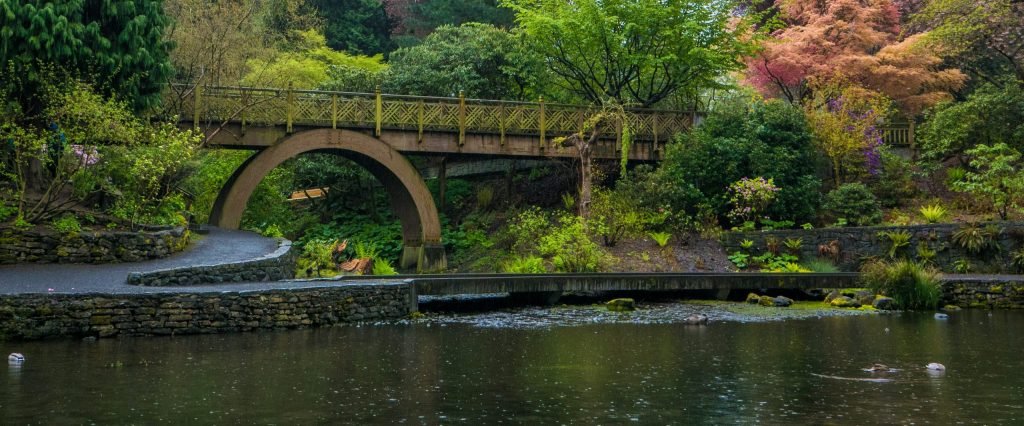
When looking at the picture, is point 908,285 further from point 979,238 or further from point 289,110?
point 289,110

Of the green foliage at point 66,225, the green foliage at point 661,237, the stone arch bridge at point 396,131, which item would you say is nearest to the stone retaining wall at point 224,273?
the green foliage at point 66,225

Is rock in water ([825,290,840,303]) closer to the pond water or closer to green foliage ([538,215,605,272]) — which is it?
the pond water

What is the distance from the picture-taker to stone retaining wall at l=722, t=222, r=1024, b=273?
78.8 feet

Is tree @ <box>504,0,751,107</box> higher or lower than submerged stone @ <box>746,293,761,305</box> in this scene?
higher

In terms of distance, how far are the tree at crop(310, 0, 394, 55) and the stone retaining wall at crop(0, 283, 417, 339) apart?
32.1 metres

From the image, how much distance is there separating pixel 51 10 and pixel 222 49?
444 inches

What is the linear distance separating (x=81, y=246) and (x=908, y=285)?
1588 cm

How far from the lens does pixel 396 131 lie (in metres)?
29.0

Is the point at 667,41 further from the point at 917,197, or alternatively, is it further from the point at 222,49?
the point at 222,49

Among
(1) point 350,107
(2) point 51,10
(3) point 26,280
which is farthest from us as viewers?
(1) point 350,107

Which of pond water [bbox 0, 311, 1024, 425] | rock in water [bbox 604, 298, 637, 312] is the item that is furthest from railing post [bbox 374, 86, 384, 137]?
pond water [bbox 0, 311, 1024, 425]

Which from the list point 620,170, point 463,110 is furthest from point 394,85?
point 620,170

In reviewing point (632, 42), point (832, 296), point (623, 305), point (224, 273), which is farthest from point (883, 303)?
point (632, 42)

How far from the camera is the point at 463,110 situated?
29.5 m
